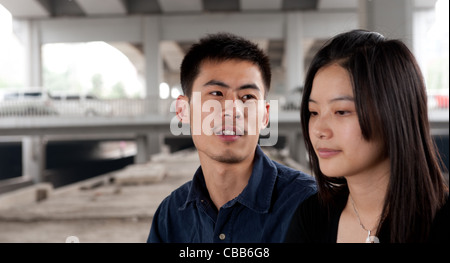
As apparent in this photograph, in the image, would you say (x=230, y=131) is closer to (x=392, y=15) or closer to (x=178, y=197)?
(x=178, y=197)

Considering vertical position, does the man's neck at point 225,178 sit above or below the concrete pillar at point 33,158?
above

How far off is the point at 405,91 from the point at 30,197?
219 inches

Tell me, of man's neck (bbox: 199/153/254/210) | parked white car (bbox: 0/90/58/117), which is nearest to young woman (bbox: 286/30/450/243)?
man's neck (bbox: 199/153/254/210)

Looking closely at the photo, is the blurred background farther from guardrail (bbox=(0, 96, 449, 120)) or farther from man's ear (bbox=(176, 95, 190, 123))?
man's ear (bbox=(176, 95, 190, 123))

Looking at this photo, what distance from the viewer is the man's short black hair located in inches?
29.5

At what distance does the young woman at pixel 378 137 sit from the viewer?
0.47m

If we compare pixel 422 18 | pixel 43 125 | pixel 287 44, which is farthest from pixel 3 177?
pixel 422 18

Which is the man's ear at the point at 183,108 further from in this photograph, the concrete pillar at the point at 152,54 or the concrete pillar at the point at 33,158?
the concrete pillar at the point at 33,158

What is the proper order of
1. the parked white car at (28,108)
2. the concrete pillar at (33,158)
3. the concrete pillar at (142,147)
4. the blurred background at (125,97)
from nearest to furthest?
the blurred background at (125,97) < the parked white car at (28,108) < the concrete pillar at (142,147) < the concrete pillar at (33,158)

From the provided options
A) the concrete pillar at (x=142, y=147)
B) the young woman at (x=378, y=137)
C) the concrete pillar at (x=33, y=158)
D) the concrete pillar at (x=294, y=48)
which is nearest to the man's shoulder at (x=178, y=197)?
the young woman at (x=378, y=137)

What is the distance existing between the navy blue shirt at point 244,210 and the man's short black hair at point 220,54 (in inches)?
6.9
